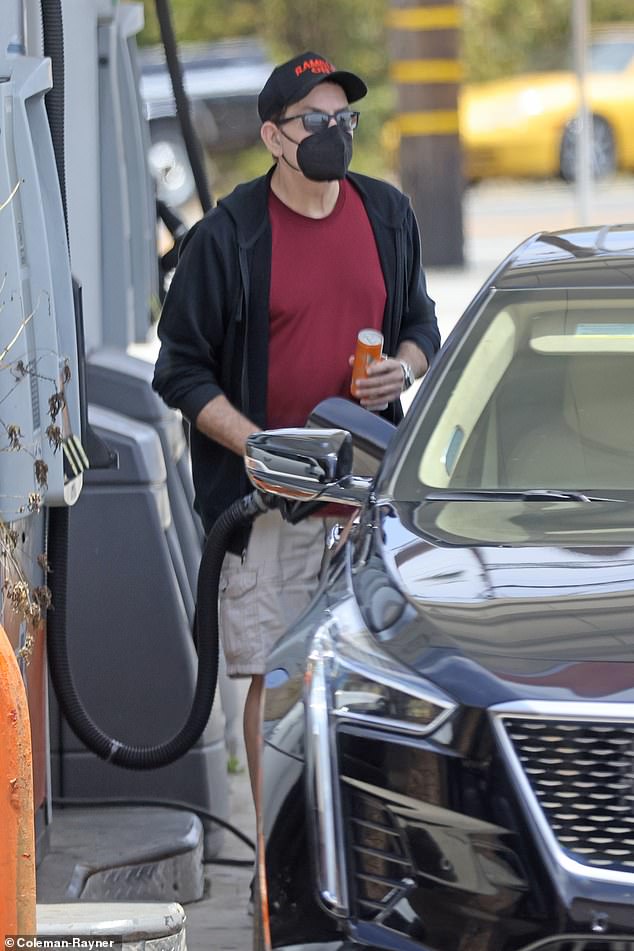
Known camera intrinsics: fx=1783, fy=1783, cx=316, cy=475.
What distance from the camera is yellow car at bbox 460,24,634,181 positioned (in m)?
20.7

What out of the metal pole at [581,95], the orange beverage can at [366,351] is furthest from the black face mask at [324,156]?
the metal pole at [581,95]

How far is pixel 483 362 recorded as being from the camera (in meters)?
3.98

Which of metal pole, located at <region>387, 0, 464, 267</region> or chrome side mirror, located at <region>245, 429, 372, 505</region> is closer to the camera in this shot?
chrome side mirror, located at <region>245, 429, 372, 505</region>

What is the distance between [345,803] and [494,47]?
22936mm

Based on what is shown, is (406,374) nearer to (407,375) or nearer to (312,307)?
(407,375)

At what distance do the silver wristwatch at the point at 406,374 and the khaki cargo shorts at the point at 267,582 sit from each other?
1.30ft

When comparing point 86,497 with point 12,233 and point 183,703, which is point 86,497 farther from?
point 12,233

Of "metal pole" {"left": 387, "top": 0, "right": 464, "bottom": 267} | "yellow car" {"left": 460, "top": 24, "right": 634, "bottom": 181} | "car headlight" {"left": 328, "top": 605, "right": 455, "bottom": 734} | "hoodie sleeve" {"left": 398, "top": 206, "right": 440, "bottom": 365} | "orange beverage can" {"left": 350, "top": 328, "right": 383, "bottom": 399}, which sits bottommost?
"car headlight" {"left": 328, "top": 605, "right": 455, "bottom": 734}

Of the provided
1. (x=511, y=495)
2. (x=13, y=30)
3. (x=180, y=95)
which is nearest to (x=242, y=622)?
(x=511, y=495)

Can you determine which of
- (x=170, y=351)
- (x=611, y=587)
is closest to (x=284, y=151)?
(x=170, y=351)

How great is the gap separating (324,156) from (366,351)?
50cm

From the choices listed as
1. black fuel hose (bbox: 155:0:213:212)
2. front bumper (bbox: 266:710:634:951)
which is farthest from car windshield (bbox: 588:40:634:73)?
front bumper (bbox: 266:710:634:951)

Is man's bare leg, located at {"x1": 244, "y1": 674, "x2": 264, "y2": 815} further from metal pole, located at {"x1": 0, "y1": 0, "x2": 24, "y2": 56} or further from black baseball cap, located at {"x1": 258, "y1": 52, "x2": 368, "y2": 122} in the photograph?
metal pole, located at {"x1": 0, "y1": 0, "x2": 24, "y2": 56}

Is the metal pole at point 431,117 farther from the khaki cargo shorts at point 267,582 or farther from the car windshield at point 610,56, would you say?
the khaki cargo shorts at point 267,582
